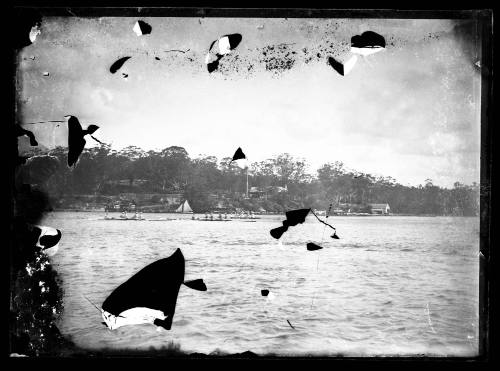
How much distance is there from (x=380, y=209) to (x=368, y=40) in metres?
0.46

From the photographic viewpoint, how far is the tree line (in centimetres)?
102

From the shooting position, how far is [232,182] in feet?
3.40

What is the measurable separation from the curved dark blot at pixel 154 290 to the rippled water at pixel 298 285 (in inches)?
0.7

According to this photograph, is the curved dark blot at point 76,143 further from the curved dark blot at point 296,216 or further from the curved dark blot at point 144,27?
the curved dark blot at point 296,216

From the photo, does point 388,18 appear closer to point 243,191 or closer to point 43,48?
point 243,191

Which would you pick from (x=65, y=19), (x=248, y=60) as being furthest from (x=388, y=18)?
(x=65, y=19)

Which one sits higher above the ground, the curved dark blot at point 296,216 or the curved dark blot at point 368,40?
the curved dark blot at point 368,40

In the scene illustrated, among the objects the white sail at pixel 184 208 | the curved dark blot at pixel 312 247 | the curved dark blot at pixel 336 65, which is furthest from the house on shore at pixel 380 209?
the white sail at pixel 184 208

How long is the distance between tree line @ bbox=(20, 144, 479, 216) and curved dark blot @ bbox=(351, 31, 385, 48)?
1.07 feet

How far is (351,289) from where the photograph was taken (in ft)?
3.29

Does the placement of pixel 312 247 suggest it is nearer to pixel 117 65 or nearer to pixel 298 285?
pixel 298 285

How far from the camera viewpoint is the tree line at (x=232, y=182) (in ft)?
3.35

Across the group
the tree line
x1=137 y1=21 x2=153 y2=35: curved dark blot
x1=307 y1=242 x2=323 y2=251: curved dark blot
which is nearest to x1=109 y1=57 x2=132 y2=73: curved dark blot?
x1=137 y1=21 x2=153 y2=35: curved dark blot

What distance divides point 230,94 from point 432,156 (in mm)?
567
